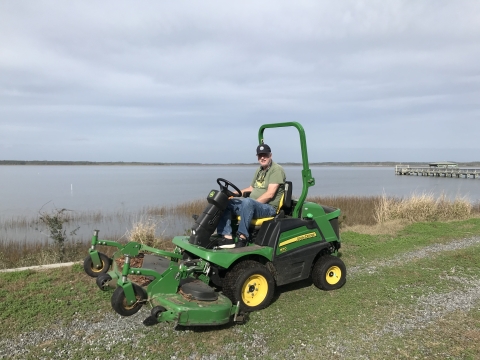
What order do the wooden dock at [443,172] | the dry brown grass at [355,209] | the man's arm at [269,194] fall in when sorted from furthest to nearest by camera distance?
the wooden dock at [443,172]
the dry brown grass at [355,209]
the man's arm at [269,194]

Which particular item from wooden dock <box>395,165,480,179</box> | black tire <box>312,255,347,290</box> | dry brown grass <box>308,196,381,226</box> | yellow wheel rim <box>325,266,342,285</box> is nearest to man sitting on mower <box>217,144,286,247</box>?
black tire <box>312,255,347,290</box>

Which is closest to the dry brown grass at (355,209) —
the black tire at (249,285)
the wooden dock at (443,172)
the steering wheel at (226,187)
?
the steering wheel at (226,187)

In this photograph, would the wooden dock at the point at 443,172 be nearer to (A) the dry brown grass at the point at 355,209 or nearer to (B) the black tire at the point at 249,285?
(A) the dry brown grass at the point at 355,209

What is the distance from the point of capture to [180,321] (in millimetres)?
3680

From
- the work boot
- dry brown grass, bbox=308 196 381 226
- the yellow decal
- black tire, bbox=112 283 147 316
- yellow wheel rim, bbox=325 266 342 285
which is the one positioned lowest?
dry brown grass, bbox=308 196 381 226

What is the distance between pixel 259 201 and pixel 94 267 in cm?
232

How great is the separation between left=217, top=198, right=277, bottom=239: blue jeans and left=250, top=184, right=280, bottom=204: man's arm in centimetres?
13

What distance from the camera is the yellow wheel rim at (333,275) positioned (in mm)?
5477

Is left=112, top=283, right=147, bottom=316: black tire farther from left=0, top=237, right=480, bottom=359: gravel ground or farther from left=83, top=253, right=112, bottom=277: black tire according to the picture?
left=83, top=253, right=112, bottom=277: black tire

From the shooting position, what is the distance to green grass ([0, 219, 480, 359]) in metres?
3.65

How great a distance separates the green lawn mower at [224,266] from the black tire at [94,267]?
0.04 feet

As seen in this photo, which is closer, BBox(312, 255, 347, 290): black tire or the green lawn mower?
the green lawn mower

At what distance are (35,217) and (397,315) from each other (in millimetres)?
15133

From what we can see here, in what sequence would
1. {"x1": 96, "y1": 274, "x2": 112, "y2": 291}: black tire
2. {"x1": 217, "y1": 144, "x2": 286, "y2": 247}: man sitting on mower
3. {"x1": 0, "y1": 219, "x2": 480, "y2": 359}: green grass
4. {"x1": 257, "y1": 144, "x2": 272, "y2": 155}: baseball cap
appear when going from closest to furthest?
{"x1": 0, "y1": 219, "x2": 480, "y2": 359}: green grass → {"x1": 96, "y1": 274, "x2": 112, "y2": 291}: black tire → {"x1": 217, "y1": 144, "x2": 286, "y2": 247}: man sitting on mower → {"x1": 257, "y1": 144, "x2": 272, "y2": 155}: baseball cap
